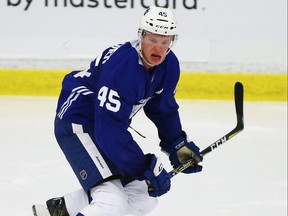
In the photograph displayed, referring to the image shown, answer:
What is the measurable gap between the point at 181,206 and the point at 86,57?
2.21 m

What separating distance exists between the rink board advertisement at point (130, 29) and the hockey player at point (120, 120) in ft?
8.38

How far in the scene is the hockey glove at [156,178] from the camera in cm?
267

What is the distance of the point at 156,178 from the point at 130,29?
2925 mm

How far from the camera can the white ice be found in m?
3.58

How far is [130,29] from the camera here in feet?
18.1

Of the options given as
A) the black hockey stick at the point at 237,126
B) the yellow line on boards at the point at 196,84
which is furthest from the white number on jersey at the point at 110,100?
the yellow line on boards at the point at 196,84

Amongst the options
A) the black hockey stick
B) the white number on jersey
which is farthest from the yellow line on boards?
the white number on jersey

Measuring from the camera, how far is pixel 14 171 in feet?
13.0

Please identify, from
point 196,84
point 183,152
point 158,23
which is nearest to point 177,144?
point 183,152

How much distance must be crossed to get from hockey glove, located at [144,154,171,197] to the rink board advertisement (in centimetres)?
283

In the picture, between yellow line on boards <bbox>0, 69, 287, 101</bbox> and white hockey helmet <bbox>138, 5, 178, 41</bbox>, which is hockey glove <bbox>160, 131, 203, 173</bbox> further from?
yellow line on boards <bbox>0, 69, 287, 101</bbox>

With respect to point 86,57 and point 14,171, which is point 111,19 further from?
point 14,171

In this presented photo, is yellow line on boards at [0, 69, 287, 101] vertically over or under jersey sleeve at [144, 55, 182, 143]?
under

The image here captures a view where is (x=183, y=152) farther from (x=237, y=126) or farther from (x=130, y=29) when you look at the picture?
(x=130, y=29)
